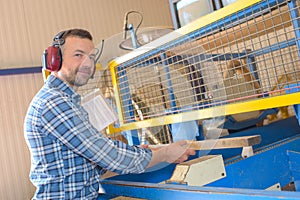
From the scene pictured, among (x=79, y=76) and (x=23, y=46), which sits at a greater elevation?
(x=23, y=46)

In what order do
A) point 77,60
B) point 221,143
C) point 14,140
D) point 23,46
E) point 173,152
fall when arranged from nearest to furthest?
1. point 173,152
2. point 221,143
3. point 77,60
4. point 14,140
5. point 23,46

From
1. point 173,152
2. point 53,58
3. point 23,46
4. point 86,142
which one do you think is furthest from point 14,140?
point 173,152

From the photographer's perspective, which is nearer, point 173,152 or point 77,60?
point 173,152

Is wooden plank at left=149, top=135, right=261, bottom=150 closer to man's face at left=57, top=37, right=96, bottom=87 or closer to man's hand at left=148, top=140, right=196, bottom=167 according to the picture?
man's hand at left=148, top=140, right=196, bottom=167

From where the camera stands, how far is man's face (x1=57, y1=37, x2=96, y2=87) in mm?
1374

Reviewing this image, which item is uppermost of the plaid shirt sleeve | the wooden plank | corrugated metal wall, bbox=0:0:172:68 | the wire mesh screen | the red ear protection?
corrugated metal wall, bbox=0:0:172:68

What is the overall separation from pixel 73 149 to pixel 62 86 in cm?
34

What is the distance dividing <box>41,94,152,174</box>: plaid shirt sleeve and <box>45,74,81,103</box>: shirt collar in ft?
0.55

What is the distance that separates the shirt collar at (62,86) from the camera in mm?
1424

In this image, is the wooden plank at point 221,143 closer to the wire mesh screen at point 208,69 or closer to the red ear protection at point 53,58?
the wire mesh screen at point 208,69

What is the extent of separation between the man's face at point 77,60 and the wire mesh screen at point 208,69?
24 cm

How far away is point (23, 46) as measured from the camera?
4.67 m

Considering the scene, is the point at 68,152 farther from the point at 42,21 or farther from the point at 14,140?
the point at 42,21

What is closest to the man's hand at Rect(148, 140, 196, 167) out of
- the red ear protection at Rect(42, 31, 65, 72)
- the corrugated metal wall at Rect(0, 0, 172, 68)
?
the red ear protection at Rect(42, 31, 65, 72)
